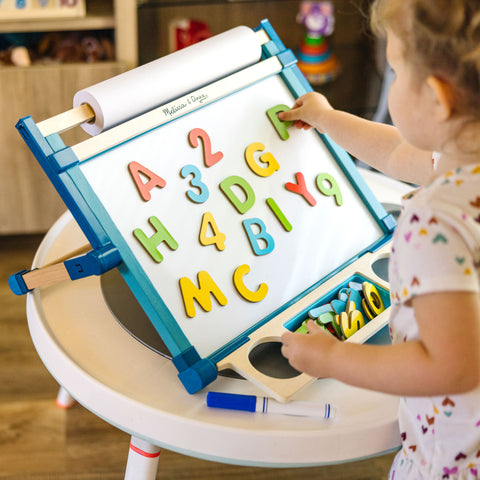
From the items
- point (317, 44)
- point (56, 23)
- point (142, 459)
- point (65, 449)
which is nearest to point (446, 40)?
point (142, 459)

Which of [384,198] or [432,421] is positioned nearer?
[432,421]

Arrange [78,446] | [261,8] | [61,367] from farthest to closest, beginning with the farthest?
[261,8] → [78,446] → [61,367]

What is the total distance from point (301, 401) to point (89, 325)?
0.91 feet

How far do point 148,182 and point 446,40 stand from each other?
1.26 feet

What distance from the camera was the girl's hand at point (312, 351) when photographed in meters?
0.56

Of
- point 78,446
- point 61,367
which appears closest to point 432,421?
point 61,367

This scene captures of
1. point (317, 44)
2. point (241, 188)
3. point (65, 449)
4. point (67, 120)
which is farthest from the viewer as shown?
point (317, 44)

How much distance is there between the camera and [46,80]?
1.43 metres

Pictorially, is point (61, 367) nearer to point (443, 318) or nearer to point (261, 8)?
point (443, 318)

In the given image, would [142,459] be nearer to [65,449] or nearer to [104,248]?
[104,248]

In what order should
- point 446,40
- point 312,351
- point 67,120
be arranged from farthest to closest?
point 67,120
point 312,351
point 446,40

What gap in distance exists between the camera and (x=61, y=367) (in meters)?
0.70

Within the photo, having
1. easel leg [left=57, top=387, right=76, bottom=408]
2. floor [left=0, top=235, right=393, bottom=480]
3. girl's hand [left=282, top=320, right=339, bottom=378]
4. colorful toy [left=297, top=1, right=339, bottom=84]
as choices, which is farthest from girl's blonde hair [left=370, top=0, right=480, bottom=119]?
colorful toy [left=297, top=1, right=339, bottom=84]

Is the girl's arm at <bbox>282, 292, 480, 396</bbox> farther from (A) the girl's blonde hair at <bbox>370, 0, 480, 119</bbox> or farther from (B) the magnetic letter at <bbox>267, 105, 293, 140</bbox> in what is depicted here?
(B) the magnetic letter at <bbox>267, 105, 293, 140</bbox>
